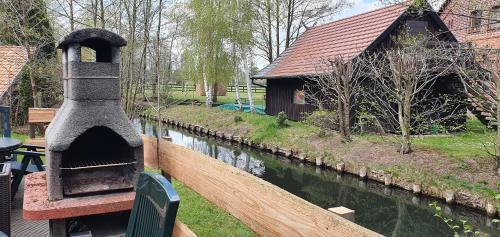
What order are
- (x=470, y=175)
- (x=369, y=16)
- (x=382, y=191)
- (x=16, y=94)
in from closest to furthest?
(x=470, y=175), (x=382, y=191), (x=16, y=94), (x=369, y=16)

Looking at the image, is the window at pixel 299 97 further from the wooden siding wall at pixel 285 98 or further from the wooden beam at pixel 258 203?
the wooden beam at pixel 258 203

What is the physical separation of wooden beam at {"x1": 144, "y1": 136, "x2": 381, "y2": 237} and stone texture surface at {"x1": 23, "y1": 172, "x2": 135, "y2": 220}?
0.57 meters

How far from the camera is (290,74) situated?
17.1m

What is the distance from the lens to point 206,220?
487cm

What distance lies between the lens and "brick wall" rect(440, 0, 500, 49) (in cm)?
767

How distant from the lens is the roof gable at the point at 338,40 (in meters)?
14.7

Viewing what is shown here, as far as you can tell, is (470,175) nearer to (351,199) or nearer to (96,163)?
(351,199)

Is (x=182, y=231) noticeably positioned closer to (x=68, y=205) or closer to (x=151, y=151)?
(x=68, y=205)

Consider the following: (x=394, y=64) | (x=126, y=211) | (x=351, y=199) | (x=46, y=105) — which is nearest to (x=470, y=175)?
(x=351, y=199)

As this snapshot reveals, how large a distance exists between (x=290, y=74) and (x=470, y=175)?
972cm

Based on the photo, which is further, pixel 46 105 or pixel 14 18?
pixel 46 105

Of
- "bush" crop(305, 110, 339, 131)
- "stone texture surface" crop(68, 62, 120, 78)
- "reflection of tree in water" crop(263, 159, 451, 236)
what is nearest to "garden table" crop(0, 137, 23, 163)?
"stone texture surface" crop(68, 62, 120, 78)

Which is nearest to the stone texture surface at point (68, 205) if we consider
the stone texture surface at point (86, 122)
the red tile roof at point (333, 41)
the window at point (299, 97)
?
the stone texture surface at point (86, 122)

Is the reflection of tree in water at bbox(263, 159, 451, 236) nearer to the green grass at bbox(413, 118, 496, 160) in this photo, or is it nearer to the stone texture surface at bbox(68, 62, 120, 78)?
the green grass at bbox(413, 118, 496, 160)
